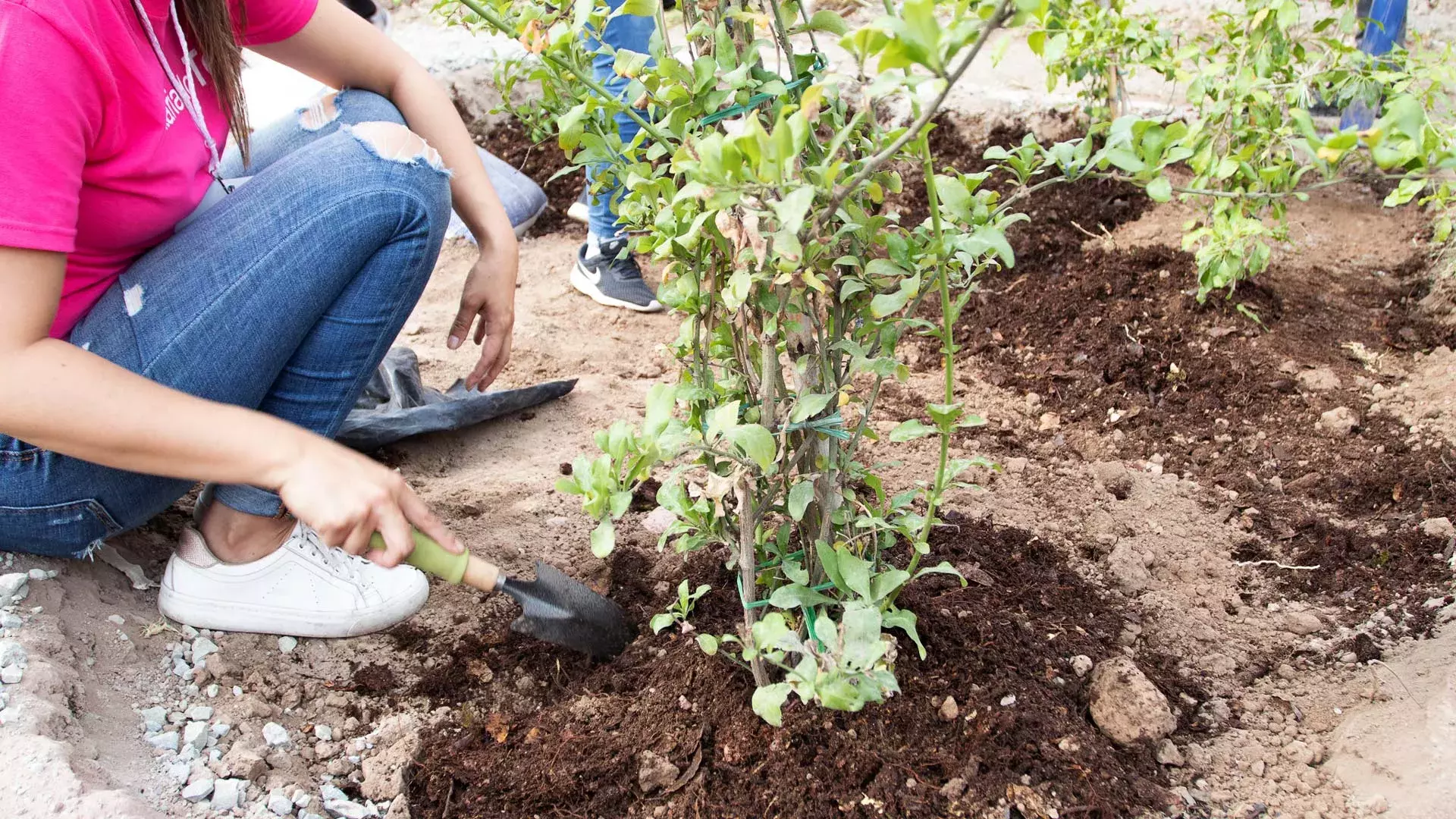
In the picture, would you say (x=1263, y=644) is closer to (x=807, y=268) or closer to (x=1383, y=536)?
(x=1383, y=536)

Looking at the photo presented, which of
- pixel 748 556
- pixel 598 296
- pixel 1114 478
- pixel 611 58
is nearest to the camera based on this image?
pixel 748 556

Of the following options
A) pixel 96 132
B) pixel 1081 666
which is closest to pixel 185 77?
pixel 96 132

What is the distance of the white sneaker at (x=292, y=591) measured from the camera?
68.4 inches

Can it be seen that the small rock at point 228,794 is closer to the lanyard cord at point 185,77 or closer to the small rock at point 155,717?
the small rock at point 155,717

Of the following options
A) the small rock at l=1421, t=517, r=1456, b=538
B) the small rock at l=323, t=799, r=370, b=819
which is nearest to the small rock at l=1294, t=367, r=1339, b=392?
the small rock at l=1421, t=517, r=1456, b=538

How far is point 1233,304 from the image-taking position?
2650mm

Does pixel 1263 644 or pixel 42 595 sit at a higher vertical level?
pixel 42 595

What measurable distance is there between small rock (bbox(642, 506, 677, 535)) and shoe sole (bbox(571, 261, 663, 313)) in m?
1.17

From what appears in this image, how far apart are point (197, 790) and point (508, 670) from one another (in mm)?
483

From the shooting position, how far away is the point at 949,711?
151 centimetres

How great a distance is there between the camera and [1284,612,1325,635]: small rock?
1.76 m

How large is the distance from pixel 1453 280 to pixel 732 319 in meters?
2.29

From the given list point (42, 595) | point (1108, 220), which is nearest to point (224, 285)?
point (42, 595)

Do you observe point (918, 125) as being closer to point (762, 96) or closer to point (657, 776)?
point (762, 96)
